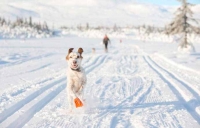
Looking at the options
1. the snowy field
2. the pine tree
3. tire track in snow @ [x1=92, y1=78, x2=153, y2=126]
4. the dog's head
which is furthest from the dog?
the pine tree

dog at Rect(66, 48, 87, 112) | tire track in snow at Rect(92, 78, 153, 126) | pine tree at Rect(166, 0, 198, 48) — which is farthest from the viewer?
pine tree at Rect(166, 0, 198, 48)

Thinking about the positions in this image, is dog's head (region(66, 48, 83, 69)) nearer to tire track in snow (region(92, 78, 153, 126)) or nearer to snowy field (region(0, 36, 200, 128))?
snowy field (region(0, 36, 200, 128))

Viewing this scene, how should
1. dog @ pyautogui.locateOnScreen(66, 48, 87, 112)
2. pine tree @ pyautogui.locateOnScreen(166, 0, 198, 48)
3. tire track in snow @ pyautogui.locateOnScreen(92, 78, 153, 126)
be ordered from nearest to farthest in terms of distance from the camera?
tire track in snow @ pyautogui.locateOnScreen(92, 78, 153, 126)
dog @ pyautogui.locateOnScreen(66, 48, 87, 112)
pine tree @ pyautogui.locateOnScreen(166, 0, 198, 48)

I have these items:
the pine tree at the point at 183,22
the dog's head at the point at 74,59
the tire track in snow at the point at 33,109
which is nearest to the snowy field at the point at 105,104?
the tire track in snow at the point at 33,109

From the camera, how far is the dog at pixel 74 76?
6359 mm

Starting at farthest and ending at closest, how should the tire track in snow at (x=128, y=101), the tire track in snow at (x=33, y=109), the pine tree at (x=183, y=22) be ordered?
the pine tree at (x=183, y=22), the tire track in snow at (x=128, y=101), the tire track in snow at (x=33, y=109)

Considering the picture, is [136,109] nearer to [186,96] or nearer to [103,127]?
[103,127]

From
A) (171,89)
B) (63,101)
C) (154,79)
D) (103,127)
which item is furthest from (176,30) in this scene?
(103,127)

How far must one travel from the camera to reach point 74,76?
6.53 metres

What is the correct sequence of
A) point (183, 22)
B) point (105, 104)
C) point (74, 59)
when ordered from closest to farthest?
point (74, 59)
point (105, 104)
point (183, 22)

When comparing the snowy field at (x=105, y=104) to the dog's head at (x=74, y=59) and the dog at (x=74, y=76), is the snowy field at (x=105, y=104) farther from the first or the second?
the dog's head at (x=74, y=59)

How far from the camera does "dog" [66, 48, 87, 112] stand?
6359mm

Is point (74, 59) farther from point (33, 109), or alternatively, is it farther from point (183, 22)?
point (183, 22)

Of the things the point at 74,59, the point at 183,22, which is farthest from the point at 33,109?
the point at 183,22
